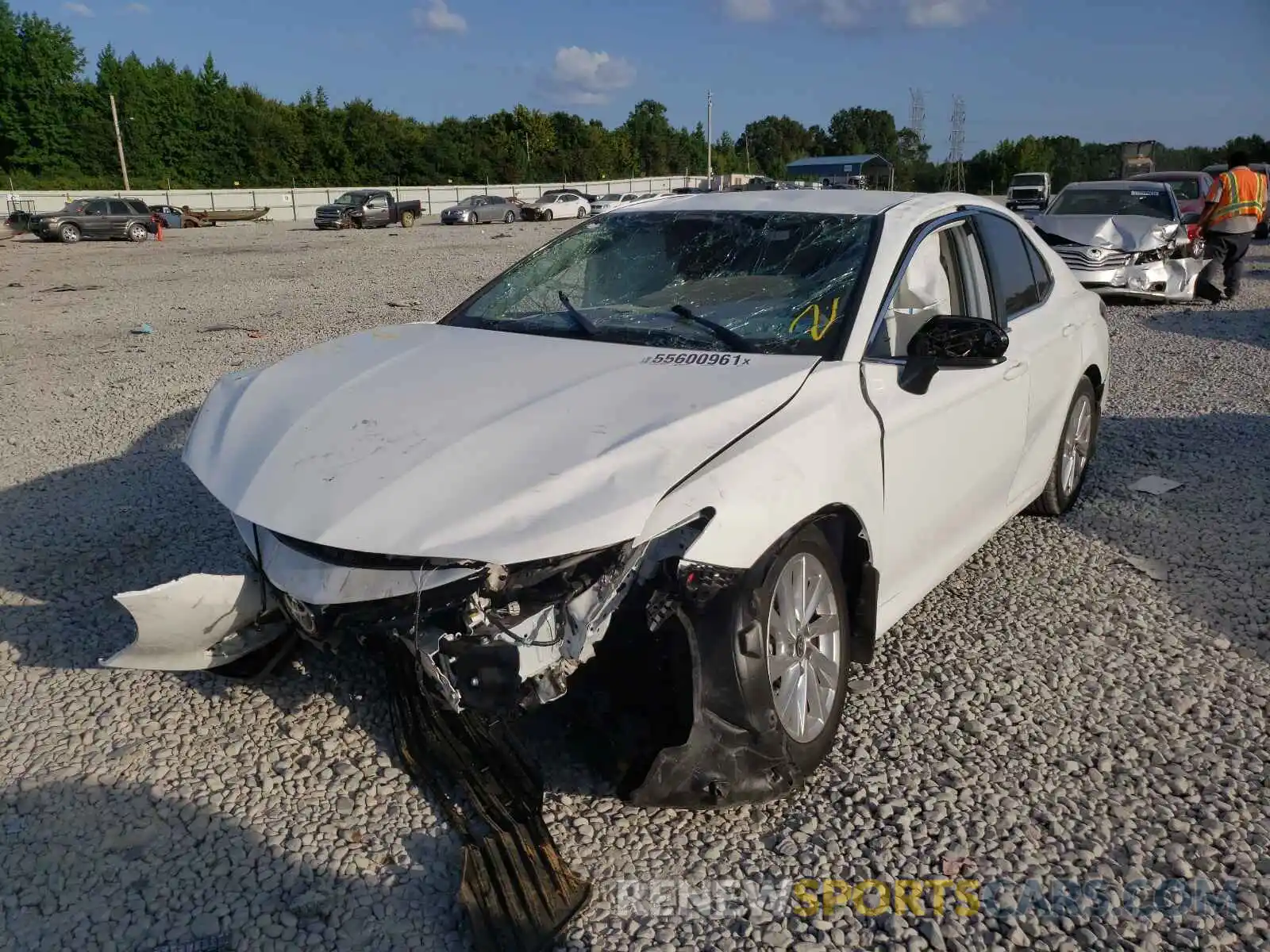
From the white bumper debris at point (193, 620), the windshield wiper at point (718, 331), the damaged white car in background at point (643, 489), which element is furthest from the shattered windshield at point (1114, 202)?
the white bumper debris at point (193, 620)

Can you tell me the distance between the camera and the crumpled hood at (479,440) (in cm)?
252

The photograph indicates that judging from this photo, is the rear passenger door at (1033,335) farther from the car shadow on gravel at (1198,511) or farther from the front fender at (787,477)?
the front fender at (787,477)

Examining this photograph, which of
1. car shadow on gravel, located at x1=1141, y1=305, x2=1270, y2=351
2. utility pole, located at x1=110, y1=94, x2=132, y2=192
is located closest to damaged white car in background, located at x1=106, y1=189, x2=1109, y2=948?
car shadow on gravel, located at x1=1141, y1=305, x2=1270, y2=351

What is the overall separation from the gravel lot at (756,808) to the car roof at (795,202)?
1685mm

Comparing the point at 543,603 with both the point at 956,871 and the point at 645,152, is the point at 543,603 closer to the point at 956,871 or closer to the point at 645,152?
the point at 956,871

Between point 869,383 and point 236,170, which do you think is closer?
point 869,383

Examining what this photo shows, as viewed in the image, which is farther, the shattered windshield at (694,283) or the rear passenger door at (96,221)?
the rear passenger door at (96,221)

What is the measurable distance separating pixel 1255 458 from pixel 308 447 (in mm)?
5712

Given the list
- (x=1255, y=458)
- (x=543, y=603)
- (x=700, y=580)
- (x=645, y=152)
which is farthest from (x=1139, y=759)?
(x=645, y=152)

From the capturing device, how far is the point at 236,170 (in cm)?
6888

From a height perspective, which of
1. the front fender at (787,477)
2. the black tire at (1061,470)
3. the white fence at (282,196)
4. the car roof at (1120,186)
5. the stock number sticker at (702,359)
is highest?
the white fence at (282,196)

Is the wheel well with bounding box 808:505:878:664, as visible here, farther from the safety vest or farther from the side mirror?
the safety vest

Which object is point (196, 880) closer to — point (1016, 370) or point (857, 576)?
point (857, 576)

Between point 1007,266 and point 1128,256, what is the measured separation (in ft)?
30.1
